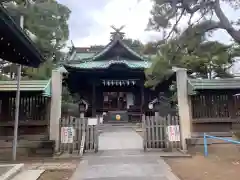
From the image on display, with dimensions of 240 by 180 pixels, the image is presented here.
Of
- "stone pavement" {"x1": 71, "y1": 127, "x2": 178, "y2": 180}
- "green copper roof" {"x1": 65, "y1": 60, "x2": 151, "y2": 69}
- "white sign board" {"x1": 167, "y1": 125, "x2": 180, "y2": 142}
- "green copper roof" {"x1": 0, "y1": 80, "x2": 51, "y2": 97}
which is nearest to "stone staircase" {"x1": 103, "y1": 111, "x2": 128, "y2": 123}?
"green copper roof" {"x1": 65, "y1": 60, "x2": 151, "y2": 69}

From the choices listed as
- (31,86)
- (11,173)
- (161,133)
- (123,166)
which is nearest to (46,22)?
(31,86)

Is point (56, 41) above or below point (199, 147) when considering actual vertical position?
above

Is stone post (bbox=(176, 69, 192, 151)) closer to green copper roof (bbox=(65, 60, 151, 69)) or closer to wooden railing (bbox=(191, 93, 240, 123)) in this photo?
wooden railing (bbox=(191, 93, 240, 123))

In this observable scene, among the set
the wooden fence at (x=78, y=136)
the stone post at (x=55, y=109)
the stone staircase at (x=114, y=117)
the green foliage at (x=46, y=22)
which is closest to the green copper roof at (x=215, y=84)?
the wooden fence at (x=78, y=136)

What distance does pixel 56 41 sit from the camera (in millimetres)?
24734

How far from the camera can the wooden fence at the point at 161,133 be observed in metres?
9.34

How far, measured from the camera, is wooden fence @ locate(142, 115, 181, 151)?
A: 368 inches

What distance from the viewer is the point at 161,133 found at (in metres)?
9.45

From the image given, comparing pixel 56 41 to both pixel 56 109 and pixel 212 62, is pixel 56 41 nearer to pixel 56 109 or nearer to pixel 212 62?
pixel 212 62

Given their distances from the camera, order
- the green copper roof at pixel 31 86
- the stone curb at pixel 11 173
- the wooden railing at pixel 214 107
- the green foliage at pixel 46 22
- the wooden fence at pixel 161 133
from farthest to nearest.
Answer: the green foliage at pixel 46 22 < the wooden railing at pixel 214 107 < the green copper roof at pixel 31 86 < the wooden fence at pixel 161 133 < the stone curb at pixel 11 173

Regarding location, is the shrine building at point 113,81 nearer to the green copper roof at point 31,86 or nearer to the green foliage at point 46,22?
the green foliage at point 46,22

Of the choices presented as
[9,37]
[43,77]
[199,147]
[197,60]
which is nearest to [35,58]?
[9,37]

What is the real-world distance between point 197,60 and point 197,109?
28.8 ft

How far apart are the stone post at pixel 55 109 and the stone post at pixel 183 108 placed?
15.6 ft
